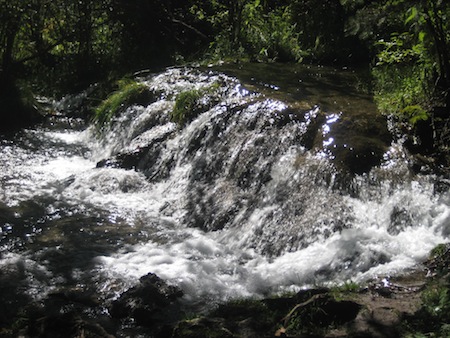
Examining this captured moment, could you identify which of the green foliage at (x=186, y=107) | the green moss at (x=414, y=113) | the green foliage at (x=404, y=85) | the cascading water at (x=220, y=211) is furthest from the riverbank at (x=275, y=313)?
the green foliage at (x=186, y=107)

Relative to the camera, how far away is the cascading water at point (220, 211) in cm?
596

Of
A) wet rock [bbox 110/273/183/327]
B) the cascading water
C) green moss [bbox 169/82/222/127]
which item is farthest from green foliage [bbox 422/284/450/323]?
green moss [bbox 169/82/222/127]

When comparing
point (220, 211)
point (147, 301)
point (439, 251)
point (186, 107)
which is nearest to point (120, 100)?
point (186, 107)

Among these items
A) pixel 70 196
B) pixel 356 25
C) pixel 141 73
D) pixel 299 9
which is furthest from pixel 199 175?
pixel 299 9

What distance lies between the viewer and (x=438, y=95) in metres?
7.84

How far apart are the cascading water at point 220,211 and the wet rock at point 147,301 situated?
0.22m

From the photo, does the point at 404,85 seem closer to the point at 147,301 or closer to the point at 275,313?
the point at 275,313

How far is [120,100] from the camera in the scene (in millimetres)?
11867

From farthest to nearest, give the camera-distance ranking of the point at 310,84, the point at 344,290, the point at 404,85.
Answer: the point at 310,84
the point at 404,85
the point at 344,290

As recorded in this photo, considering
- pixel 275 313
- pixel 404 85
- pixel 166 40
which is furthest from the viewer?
pixel 166 40

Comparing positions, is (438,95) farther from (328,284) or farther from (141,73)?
(141,73)

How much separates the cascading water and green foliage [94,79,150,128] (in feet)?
4.78

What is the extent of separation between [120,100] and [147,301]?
7244mm

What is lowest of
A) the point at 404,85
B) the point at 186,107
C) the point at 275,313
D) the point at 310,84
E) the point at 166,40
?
the point at 275,313
